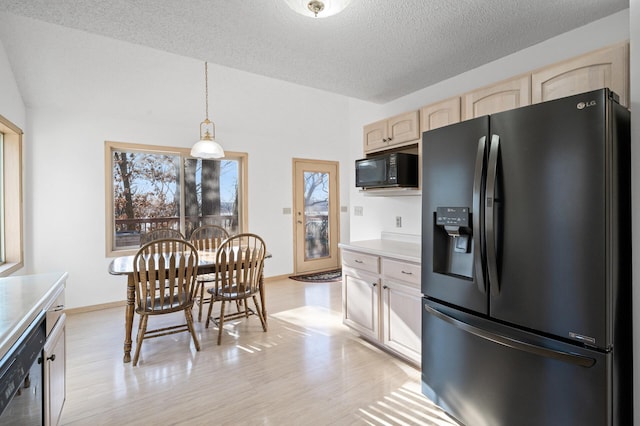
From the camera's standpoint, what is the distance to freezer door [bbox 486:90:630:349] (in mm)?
1258

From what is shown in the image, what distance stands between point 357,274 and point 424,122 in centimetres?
141

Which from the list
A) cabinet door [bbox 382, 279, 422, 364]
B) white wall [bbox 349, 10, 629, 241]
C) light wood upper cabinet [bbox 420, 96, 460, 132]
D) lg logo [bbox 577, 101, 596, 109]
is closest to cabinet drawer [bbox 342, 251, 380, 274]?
cabinet door [bbox 382, 279, 422, 364]

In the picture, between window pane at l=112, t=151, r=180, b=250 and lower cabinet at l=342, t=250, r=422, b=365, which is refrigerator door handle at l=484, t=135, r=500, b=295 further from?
window pane at l=112, t=151, r=180, b=250

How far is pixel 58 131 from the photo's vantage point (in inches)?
145

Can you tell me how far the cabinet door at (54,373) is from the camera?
144cm

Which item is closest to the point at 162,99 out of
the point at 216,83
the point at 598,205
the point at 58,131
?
the point at 216,83

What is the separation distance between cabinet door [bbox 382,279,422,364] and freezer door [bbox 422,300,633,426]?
312 millimetres

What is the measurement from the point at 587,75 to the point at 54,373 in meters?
3.08

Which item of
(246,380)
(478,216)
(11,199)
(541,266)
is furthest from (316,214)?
(541,266)

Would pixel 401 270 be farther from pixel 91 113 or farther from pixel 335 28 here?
pixel 91 113

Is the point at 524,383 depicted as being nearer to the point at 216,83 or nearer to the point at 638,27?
the point at 638,27

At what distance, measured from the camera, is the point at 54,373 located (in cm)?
158

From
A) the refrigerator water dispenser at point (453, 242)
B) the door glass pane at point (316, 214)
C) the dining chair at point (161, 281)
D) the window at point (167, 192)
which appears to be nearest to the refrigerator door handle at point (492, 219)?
the refrigerator water dispenser at point (453, 242)

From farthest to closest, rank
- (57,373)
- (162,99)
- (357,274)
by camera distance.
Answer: (162,99), (357,274), (57,373)
